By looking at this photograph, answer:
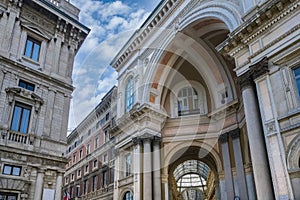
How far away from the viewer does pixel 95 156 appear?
28875 millimetres

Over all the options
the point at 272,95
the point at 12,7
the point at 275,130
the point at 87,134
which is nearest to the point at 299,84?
the point at 272,95

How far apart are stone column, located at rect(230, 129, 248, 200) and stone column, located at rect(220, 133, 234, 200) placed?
66 cm

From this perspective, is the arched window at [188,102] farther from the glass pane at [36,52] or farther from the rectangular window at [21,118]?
the rectangular window at [21,118]

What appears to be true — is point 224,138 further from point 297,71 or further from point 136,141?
point 297,71

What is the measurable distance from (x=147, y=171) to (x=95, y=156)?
40.6 feet

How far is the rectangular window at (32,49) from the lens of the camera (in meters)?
15.2

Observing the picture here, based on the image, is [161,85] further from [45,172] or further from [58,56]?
[45,172]

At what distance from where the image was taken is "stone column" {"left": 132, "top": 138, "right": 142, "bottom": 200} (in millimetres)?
17688

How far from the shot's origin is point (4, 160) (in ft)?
39.7

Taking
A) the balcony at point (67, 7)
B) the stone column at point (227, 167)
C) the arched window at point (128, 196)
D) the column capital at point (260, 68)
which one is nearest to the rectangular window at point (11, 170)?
the arched window at point (128, 196)

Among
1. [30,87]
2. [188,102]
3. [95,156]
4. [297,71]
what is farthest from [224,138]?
[95,156]

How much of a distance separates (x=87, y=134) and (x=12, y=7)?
20543 mm

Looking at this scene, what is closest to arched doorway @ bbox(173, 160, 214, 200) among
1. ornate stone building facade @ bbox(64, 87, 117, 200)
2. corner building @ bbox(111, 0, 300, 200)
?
ornate stone building facade @ bbox(64, 87, 117, 200)

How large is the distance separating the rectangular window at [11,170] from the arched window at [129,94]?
10339 millimetres
